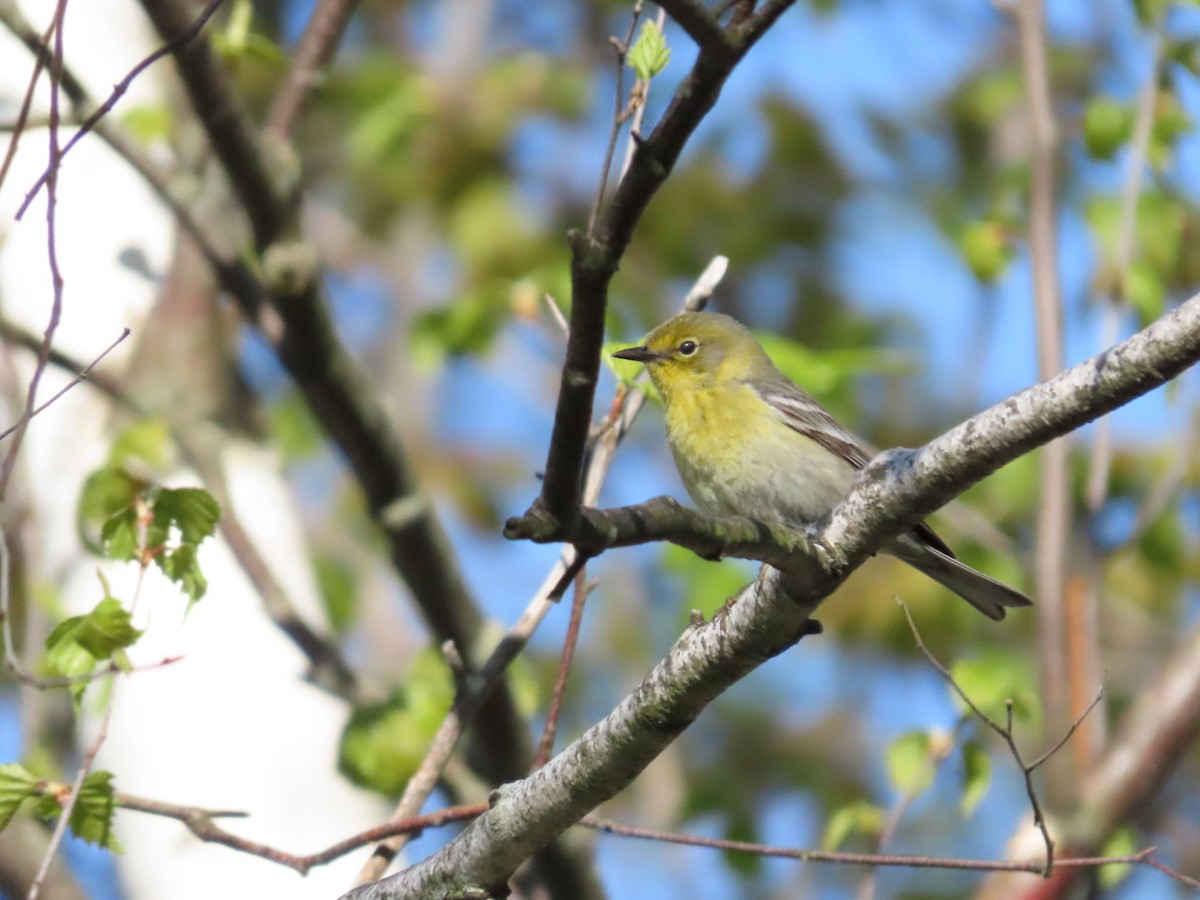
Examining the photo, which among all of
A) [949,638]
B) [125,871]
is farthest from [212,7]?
[949,638]

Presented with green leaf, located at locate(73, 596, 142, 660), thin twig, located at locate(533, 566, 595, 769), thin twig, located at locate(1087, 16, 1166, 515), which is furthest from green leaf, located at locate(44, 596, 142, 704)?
thin twig, located at locate(1087, 16, 1166, 515)

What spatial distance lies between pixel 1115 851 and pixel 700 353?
238cm

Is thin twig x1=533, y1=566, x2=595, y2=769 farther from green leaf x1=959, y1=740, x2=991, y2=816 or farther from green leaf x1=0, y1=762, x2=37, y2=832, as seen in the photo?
green leaf x1=959, y1=740, x2=991, y2=816

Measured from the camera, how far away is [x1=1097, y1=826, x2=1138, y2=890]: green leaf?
456 cm

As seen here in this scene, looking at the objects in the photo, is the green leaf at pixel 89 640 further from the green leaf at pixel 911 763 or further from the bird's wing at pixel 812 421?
the bird's wing at pixel 812 421

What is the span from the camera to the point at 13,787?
2.88 metres

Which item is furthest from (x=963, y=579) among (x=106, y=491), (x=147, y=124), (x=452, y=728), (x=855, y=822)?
(x=147, y=124)

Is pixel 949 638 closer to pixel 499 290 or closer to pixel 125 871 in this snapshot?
pixel 499 290

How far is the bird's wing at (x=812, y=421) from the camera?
5152mm

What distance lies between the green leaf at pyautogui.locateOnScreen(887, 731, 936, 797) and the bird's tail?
24.5 inches

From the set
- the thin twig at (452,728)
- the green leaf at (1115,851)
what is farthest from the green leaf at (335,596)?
the green leaf at (1115,851)

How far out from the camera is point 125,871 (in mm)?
4840

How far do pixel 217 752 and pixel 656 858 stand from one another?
21.8 feet

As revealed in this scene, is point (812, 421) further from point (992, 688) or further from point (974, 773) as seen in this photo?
point (974, 773)
